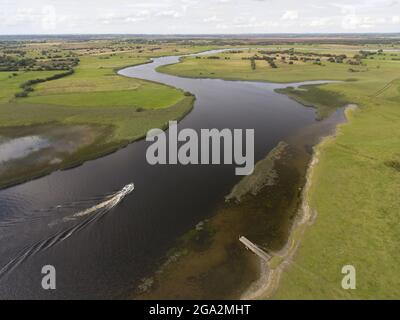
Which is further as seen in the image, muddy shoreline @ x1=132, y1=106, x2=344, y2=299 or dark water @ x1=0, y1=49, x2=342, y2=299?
dark water @ x1=0, y1=49, x2=342, y2=299

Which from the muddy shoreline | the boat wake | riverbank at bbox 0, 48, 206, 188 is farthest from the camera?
riverbank at bbox 0, 48, 206, 188

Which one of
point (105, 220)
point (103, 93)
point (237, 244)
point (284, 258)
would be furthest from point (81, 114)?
point (284, 258)

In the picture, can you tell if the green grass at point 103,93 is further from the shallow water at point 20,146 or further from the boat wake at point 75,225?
the boat wake at point 75,225

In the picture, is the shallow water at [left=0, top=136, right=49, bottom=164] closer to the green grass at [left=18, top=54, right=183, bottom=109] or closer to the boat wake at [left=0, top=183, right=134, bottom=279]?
the boat wake at [left=0, top=183, right=134, bottom=279]

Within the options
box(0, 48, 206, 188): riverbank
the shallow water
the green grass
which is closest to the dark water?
box(0, 48, 206, 188): riverbank
